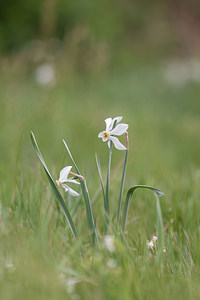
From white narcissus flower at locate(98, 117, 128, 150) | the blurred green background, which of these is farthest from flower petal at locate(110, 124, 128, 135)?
the blurred green background

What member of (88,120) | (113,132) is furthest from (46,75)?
(113,132)

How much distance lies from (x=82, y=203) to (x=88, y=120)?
8.52ft

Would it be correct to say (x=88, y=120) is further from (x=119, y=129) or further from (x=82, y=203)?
(x=119, y=129)

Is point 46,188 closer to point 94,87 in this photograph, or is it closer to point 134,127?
point 134,127

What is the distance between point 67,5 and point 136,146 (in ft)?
20.6

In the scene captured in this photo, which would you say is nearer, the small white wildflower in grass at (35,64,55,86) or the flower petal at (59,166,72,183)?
the flower petal at (59,166,72,183)

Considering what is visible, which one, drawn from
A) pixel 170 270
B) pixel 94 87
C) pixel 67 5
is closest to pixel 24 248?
pixel 170 270

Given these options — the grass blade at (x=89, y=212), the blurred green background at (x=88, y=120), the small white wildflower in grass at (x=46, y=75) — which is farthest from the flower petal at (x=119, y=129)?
the small white wildflower in grass at (x=46, y=75)

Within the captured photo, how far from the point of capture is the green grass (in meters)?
1.06

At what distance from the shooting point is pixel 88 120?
4.36 metres

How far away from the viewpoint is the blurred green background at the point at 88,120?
1.27 meters

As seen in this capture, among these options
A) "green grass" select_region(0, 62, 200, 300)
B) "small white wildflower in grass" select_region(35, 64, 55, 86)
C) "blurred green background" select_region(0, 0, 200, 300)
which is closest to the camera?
"green grass" select_region(0, 62, 200, 300)

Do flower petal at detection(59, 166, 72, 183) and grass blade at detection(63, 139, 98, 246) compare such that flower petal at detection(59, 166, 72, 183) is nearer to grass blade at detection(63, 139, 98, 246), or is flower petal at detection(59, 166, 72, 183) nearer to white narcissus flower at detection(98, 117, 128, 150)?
grass blade at detection(63, 139, 98, 246)

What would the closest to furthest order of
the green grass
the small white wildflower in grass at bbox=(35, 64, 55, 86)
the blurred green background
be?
1. the green grass
2. the blurred green background
3. the small white wildflower in grass at bbox=(35, 64, 55, 86)
